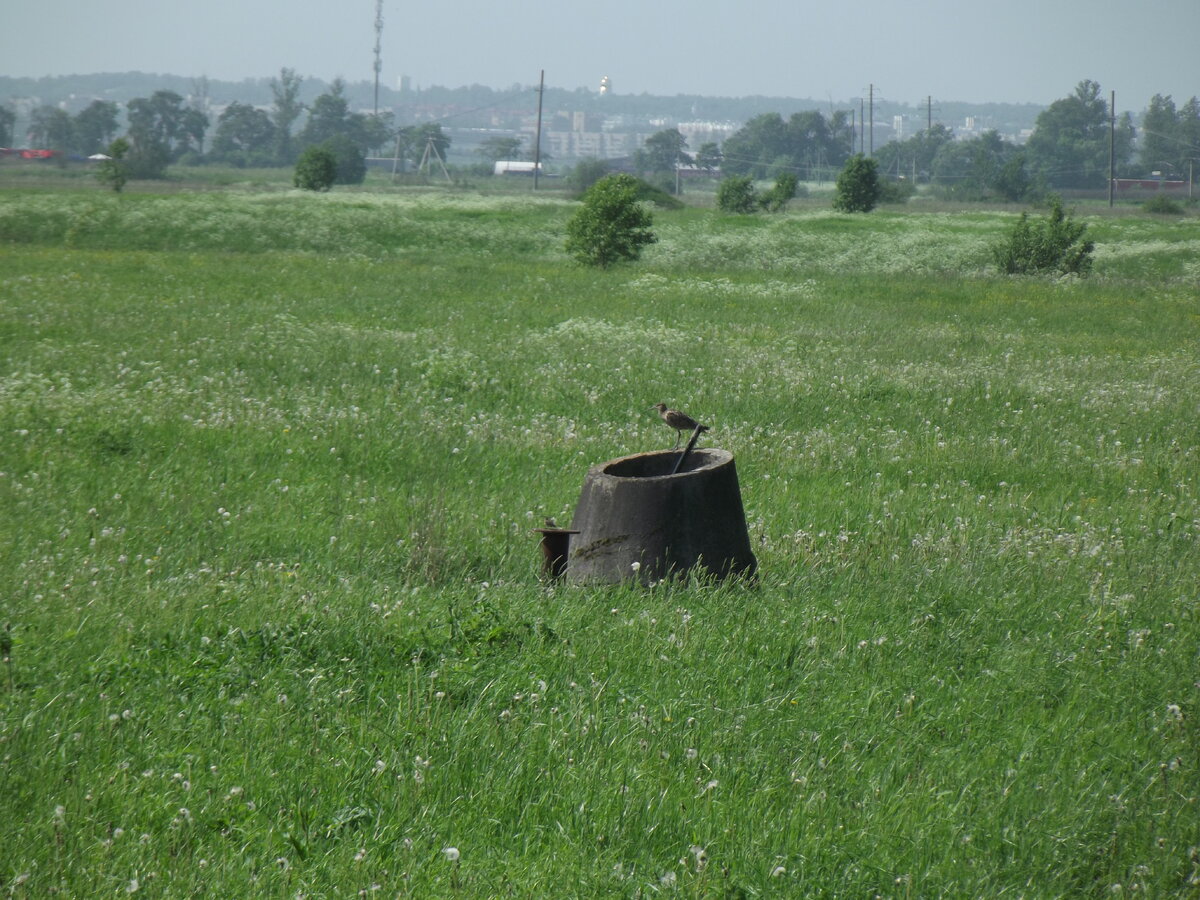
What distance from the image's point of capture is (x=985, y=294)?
88.1ft

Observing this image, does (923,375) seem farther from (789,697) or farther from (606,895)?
(606,895)

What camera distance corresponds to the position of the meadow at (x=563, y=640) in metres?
3.50

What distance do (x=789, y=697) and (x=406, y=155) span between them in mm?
202132

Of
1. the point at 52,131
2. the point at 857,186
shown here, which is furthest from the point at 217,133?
the point at 857,186

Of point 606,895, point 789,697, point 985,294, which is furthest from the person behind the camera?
point 985,294

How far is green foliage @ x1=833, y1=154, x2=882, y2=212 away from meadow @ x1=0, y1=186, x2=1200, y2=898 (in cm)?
4969

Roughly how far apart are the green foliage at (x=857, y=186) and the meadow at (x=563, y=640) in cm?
Result: 4969

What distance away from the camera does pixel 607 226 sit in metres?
33.7

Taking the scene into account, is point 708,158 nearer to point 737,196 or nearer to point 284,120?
point 284,120

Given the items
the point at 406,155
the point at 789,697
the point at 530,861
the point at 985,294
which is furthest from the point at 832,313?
the point at 406,155

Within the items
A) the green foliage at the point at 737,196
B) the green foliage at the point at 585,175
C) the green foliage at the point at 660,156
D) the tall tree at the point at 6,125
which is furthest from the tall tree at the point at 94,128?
the green foliage at the point at 737,196

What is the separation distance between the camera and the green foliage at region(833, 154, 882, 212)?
61.8 metres

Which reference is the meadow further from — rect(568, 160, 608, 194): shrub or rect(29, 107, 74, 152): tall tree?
rect(29, 107, 74, 152): tall tree

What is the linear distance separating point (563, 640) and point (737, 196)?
63.2 meters
